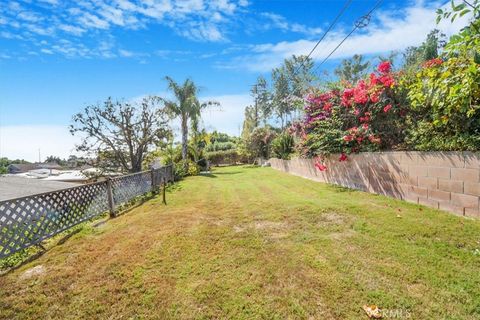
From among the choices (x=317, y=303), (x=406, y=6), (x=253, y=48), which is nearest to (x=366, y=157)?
(x=406, y=6)

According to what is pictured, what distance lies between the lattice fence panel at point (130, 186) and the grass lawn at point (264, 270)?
2896 mm

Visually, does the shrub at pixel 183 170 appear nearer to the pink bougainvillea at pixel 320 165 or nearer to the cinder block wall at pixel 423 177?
the pink bougainvillea at pixel 320 165

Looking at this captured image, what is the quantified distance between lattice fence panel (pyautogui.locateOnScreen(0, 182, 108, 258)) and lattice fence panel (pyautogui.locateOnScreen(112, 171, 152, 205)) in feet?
3.85

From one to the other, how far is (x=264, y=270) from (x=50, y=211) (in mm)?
4899

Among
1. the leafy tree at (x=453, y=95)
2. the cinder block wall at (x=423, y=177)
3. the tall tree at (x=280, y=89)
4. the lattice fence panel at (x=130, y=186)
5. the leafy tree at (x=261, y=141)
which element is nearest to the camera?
the leafy tree at (x=453, y=95)

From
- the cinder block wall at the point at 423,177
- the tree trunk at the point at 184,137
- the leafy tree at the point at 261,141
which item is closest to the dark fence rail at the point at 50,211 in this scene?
the cinder block wall at the point at 423,177

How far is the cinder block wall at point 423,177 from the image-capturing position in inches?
177

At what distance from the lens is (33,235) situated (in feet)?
15.2

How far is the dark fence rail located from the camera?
4227mm

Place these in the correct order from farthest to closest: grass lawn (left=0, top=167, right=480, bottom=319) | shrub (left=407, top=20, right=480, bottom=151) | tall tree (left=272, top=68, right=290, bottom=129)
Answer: tall tree (left=272, top=68, right=290, bottom=129)
shrub (left=407, top=20, right=480, bottom=151)
grass lawn (left=0, top=167, right=480, bottom=319)

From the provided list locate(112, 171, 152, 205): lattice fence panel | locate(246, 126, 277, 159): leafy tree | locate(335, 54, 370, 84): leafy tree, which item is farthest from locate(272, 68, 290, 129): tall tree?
locate(112, 171, 152, 205): lattice fence panel

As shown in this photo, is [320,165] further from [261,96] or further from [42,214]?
[261,96]

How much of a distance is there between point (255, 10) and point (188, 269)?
8.67 metres

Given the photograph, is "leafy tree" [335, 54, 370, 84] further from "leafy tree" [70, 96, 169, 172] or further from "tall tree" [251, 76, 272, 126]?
"leafy tree" [70, 96, 169, 172]
